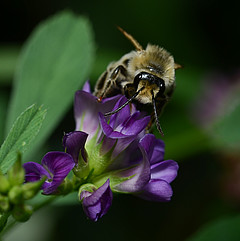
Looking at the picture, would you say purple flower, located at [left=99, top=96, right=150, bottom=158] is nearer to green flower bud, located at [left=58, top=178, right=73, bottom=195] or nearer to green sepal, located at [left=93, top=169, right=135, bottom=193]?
green sepal, located at [left=93, top=169, right=135, bottom=193]


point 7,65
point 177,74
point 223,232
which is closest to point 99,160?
point 223,232

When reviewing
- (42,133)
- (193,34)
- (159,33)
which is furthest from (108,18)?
(42,133)

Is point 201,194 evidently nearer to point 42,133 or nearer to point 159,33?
point 159,33

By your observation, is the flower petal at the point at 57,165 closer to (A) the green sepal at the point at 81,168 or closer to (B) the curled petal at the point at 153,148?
(A) the green sepal at the point at 81,168

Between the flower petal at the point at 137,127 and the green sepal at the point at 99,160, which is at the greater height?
the flower petal at the point at 137,127

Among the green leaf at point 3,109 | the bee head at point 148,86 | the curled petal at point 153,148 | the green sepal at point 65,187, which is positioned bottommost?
the green leaf at point 3,109

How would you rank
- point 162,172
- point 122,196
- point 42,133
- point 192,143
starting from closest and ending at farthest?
point 162,172 → point 42,133 → point 192,143 → point 122,196

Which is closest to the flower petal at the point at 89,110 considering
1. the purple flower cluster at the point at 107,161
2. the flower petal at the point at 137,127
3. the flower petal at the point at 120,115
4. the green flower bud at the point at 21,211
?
the purple flower cluster at the point at 107,161
